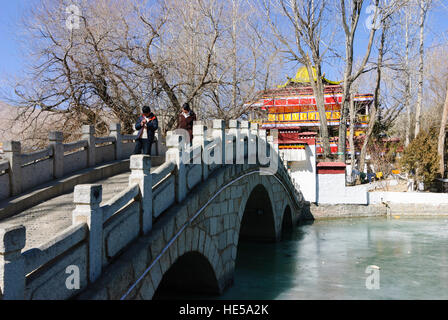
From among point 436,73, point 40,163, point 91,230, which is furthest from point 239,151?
point 436,73

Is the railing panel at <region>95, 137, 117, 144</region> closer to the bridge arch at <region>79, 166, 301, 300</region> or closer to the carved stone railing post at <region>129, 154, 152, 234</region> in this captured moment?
the bridge arch at <region>79, 166, 301, 300</region>

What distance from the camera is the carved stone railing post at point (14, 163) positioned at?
6445 mm

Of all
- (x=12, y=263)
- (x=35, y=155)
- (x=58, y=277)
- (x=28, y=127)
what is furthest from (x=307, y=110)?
(x=12, y=263)

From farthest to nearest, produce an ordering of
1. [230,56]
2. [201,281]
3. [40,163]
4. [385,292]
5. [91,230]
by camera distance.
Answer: [230,56] → [385,292] → [201,281] → [40,163] → [91,230]

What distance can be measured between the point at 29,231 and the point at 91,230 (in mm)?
1635

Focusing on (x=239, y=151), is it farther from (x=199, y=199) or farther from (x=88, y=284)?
(x=88, y=284)

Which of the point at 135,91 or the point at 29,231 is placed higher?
the point at 135,91

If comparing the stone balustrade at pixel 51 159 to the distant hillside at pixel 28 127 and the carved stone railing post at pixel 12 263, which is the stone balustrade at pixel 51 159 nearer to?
the distant hillside at pixel 28 127

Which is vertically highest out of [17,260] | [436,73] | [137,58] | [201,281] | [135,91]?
[436,73]

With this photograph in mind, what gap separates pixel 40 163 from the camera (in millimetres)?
7234

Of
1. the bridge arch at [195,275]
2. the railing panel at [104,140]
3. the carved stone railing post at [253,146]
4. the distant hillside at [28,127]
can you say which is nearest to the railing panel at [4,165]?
the railing panel at [104,140]

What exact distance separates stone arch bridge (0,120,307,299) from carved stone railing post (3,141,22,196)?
1535 millimetres

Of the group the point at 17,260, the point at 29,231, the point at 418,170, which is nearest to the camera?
the point at 17,260

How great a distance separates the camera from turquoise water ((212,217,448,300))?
905cm
